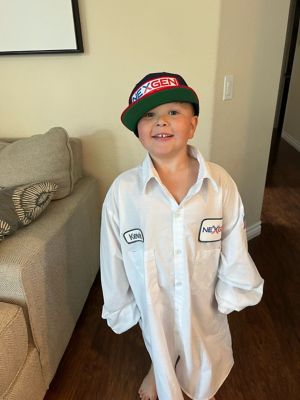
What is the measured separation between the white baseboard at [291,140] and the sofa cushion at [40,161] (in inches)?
144

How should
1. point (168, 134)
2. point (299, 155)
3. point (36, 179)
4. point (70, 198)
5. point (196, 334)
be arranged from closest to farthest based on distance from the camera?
point (168, 134), point (196, 334), point (36, 179), point (70, 198), point (299, 155)

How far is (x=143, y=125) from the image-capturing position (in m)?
0.84

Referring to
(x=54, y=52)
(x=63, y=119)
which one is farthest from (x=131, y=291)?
(x=54, y=52)

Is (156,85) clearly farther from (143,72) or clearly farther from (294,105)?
(294,105)

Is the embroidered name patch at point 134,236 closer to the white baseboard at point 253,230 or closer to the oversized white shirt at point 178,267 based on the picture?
the oversized white shirt at point 178,267

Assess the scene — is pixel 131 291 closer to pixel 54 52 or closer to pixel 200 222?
pixel 200 222

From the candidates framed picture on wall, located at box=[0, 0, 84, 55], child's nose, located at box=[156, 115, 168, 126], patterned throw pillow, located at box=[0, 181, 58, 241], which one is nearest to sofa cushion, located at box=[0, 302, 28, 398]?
patterned throw pillow, located at box=[0, 181, 58, 241]

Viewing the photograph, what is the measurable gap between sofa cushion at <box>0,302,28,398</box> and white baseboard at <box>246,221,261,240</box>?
159 cm

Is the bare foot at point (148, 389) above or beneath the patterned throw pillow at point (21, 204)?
beneath

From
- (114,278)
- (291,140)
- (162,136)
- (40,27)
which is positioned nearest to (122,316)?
(114,278)

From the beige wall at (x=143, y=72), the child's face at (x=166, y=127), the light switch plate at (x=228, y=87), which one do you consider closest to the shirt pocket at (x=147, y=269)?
the child's face at (x=166, y=127)

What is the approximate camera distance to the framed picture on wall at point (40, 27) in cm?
137

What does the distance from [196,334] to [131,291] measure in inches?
10.2

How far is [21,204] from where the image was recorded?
111cm
